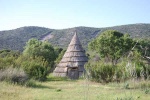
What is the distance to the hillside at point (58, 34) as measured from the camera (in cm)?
7081

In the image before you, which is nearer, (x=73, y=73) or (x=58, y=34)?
(x=73, y=73)

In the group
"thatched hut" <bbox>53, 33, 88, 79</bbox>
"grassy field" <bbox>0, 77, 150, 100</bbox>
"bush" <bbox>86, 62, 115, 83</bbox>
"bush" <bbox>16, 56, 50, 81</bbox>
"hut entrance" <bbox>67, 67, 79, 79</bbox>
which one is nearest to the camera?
"grassy field" <bbox>0, 77, 150, 100</bbox>

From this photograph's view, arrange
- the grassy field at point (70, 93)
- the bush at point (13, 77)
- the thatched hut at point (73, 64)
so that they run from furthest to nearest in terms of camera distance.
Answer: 1. the thatched hut at point (73, 64)
2. the bush at point (13, 77)
3. the grassy field at point (70, 93)

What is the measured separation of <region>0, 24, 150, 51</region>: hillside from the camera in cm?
7081

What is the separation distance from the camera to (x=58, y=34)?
271 feet

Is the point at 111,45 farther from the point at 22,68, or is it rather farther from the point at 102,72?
the point at 22,68

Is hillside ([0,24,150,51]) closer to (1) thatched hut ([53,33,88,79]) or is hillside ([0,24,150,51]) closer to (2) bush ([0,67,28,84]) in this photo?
(1) thatched hut ([53,33,88,79])

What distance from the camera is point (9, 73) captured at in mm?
14422

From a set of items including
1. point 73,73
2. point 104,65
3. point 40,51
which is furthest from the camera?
point 40,51

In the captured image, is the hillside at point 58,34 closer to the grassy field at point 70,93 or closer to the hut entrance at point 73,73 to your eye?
the hut entrance at point 73,73

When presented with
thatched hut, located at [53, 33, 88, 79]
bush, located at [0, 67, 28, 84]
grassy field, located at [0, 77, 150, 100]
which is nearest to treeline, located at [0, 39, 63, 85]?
bush, located at [0, 67, 28, 84]

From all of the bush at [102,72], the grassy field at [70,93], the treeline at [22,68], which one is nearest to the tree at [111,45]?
the treeline at [22,68]

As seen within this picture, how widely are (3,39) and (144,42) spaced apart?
41.5 metres

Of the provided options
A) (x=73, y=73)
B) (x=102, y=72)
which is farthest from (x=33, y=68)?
(x=73, y=73)
